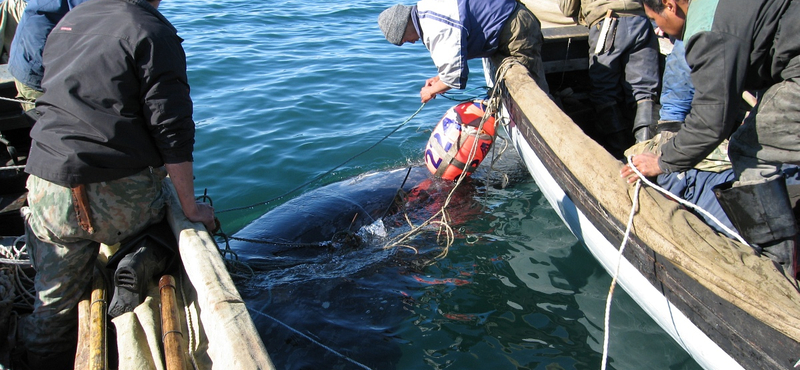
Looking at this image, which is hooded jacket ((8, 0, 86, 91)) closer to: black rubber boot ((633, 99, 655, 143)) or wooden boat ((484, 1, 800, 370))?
wooden boat ((484, 1, 800, 370))

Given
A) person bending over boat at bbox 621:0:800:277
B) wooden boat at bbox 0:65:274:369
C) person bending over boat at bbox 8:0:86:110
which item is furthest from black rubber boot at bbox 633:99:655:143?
person bending over boat at bbox 8:0:86:110

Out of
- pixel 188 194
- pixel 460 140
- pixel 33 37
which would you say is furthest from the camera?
pixel 460 140

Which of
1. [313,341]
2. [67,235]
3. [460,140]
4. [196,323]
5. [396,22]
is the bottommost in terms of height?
[313,341]

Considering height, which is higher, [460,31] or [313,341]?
[460,31]

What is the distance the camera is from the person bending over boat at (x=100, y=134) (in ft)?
8.77

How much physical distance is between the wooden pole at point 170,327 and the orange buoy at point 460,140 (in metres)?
2.77

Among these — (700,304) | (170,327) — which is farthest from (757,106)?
(170,327)

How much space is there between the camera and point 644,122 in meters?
5.09

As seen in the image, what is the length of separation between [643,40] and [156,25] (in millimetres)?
4400

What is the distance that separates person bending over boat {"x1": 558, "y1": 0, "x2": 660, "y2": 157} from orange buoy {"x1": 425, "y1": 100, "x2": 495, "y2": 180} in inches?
54.0

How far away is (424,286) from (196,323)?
1956 millimetres

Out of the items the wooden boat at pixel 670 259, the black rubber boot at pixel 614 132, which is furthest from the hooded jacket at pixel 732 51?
the black rubber boot at pixel 614 132

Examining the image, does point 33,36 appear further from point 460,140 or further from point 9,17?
point 460,140

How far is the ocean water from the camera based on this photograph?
3.69 meters
